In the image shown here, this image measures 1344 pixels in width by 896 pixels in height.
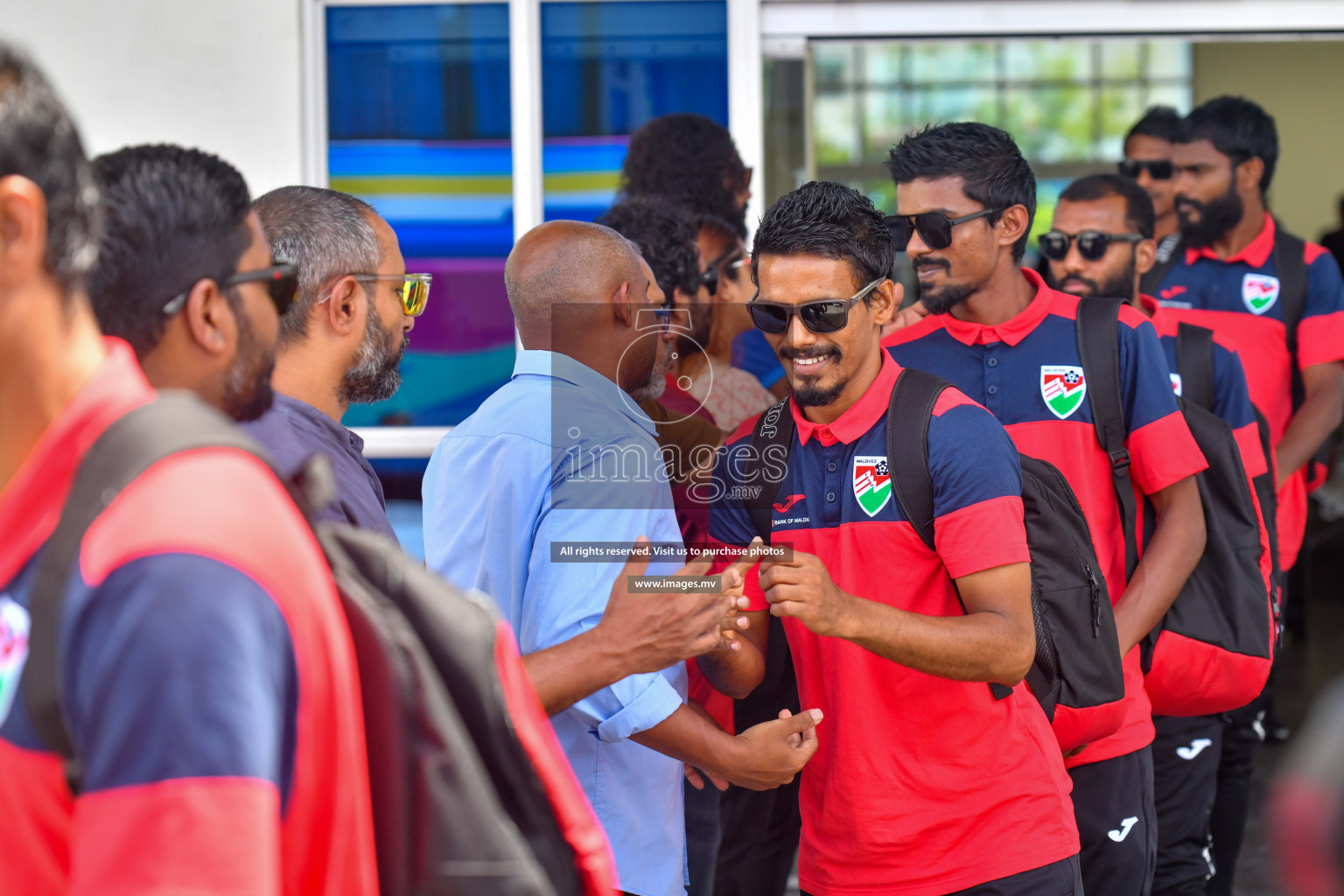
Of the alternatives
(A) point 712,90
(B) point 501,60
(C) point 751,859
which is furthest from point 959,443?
(B) point 501,60

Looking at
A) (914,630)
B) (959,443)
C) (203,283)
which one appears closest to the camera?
(203,283)

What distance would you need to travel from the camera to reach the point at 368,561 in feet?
3.82

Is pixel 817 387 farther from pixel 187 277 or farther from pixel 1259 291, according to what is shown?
pixel 1259 291

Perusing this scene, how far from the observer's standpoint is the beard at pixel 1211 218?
4754 mm

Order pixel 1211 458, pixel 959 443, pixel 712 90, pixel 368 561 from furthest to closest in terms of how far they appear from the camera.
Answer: pixel 712 90 → pixel 1211 458 → pixel 959 443 → pixel 368 561

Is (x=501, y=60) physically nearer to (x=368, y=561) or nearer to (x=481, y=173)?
(x=481, y=173)

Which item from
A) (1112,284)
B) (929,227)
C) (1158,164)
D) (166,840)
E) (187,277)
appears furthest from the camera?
(1158,164)

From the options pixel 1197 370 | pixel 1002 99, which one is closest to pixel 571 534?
pixel 1197 370

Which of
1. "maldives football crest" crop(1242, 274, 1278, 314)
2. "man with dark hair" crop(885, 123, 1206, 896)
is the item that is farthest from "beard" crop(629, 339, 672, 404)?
"maldives football crest" crop(1242, 274, 1278, 314)

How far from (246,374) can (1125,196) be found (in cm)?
337

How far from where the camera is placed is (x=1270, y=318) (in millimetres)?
4613

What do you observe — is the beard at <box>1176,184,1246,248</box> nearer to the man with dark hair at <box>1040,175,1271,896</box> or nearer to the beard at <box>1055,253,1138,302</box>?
the man with dark hair at <box>1040,175,1271,896</box>

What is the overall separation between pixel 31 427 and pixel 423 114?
4141 millimetres

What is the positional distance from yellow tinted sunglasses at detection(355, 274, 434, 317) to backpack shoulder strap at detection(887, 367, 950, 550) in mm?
1001
